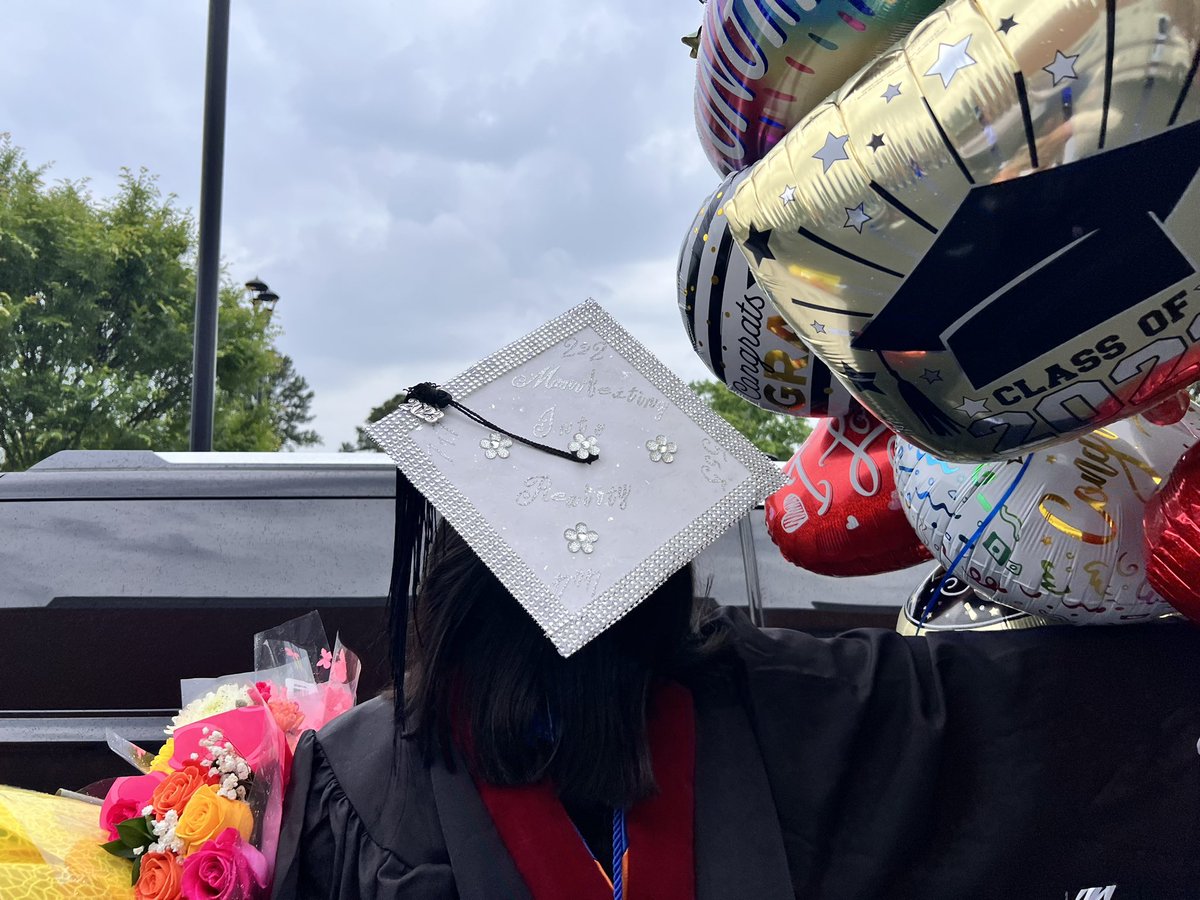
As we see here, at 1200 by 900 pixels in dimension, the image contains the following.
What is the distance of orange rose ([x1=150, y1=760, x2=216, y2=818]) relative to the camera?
58.4 inches

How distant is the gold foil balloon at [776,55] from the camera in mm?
1302

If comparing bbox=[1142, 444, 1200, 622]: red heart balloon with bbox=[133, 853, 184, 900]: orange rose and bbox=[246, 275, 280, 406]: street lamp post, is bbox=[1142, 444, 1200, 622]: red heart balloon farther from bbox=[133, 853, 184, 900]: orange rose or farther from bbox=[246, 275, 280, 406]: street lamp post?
bbox=[246, 275, 280, 406]: street lamp post

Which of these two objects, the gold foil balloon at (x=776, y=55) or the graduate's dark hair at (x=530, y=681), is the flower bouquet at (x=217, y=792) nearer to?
the graduate's dark hair at (x=530, y=681)

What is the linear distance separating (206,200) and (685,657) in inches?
176

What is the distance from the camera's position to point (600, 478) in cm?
140

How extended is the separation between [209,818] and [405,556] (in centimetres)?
49

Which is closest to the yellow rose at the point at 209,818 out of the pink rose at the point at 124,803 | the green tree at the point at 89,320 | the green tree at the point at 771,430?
the pink rose at the point at 124,803

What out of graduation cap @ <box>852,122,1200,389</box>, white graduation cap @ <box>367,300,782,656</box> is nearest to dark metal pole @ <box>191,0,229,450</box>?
white graduation cap @ <box>367,300,782,656</box>

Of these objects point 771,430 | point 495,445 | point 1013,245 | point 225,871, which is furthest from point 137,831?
point 771,430

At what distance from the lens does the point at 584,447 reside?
1.40 meters

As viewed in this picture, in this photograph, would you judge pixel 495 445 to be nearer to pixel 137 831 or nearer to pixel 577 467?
pixel 577 467

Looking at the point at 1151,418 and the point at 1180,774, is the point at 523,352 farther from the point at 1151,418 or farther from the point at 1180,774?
the point at 1180,774

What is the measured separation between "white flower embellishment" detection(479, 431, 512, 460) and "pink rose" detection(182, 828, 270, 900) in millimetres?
694

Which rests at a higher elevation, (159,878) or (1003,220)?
(1003,220)
